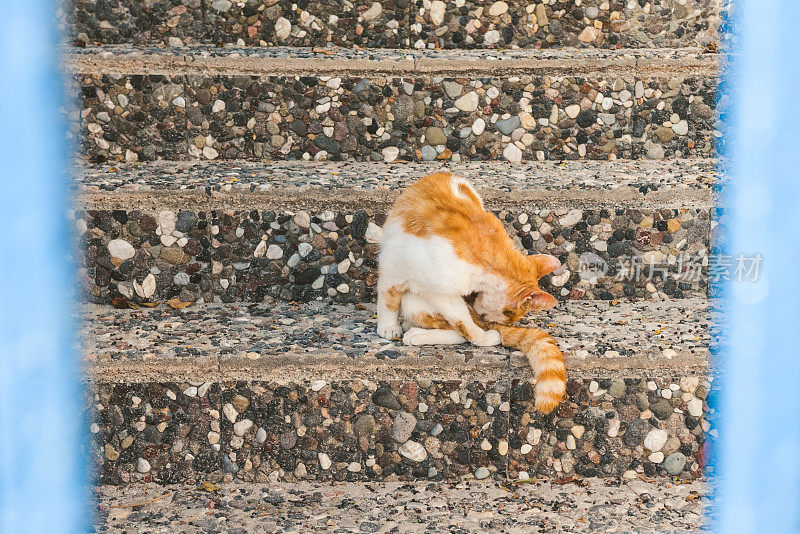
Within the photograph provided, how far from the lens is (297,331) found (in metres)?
1.48

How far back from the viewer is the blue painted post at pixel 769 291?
3.55ft

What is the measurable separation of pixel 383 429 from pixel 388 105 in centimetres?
84

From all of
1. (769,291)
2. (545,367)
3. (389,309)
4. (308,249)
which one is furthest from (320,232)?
(769,291)

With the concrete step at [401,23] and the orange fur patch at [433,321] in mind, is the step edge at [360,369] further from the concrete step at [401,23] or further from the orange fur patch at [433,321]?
the concrete step at [401,23]

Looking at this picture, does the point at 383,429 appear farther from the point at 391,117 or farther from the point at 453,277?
the point at 391,117

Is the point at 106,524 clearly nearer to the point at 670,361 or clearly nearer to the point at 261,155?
the point at 261,155

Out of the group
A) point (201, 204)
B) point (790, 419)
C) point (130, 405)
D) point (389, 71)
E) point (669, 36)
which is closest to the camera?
point (790, 419)

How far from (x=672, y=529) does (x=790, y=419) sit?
28 centimetres

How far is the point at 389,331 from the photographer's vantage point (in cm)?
147

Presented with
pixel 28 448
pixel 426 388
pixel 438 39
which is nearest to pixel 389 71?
pixel 438 39

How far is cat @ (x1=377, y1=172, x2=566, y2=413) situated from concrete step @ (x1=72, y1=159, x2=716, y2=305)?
18 centimetres

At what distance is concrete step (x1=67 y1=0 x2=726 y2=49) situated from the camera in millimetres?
1943

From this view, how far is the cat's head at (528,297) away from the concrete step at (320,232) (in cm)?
20

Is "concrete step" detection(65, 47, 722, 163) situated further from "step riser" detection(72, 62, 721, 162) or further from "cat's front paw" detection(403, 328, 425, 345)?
"cat's front paw" detection(403, 328, 425, 345)
